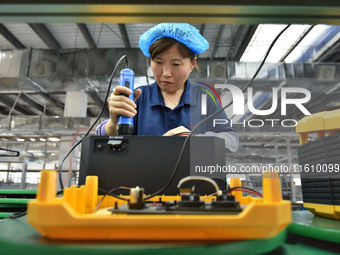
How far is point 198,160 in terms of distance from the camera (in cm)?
62

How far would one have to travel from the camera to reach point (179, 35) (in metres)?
0.87

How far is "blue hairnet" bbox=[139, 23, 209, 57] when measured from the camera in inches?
34.1

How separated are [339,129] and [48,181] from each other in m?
0.58

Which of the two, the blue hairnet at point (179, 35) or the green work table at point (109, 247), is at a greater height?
the blue hairnet at point (179, 35)

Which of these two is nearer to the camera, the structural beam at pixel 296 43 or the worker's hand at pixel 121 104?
the worker's hand at pixel 121 104

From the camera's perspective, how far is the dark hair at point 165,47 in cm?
87

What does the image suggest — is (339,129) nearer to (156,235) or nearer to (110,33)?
(156,235)

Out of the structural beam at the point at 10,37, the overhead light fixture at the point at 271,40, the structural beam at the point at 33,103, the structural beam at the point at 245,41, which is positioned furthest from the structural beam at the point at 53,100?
the overhead light fixture at the point at 271,40

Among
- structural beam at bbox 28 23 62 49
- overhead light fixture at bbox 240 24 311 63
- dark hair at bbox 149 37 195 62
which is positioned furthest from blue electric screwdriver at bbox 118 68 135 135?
structural beam at bbox 28 23 62 49

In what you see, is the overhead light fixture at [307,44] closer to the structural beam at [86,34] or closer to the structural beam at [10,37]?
the structural beam at [86,34]

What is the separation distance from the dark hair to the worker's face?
1 centimetres

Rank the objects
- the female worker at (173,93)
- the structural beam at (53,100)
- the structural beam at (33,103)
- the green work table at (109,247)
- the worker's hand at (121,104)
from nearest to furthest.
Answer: the green work table at (109,247), the worker's hand at (121,104), the female worker at (173,93), the structural beam at (53,100), the structural beam at (33,103)

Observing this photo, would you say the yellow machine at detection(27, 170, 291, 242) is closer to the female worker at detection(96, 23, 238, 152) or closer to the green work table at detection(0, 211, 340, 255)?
the green work table at detection(0, 211, 340, 255)

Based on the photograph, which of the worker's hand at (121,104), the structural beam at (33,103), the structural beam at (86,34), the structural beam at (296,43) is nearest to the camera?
the worker's hand at (121,104)
